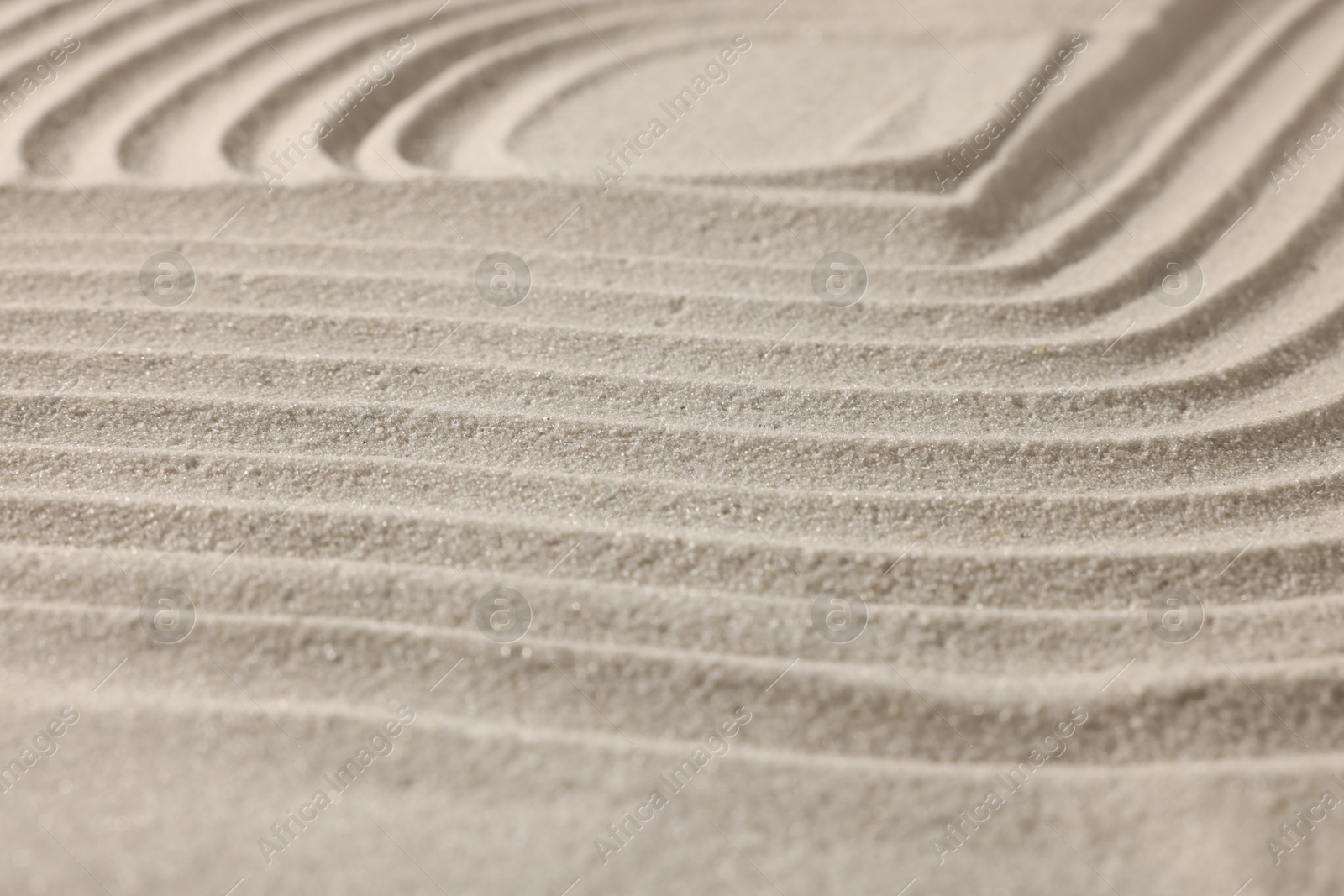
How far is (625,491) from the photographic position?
1.92 metres

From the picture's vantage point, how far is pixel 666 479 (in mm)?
1945

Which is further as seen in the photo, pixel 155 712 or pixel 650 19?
pixel 650 19

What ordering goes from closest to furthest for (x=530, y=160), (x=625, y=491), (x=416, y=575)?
(x=416, y=575), (x=625, y=491), (x=530, y=160)

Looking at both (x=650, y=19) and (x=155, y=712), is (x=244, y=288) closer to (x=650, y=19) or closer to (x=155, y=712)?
(x=155, y=712)

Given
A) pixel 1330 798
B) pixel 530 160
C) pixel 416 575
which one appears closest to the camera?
pixel 1330 798

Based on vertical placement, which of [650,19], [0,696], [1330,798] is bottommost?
[1330,798]

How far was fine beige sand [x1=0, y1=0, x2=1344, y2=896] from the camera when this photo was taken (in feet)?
4.96

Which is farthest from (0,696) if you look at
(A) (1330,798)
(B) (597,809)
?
(A) (1330,798)

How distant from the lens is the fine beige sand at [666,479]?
1513 millimetres

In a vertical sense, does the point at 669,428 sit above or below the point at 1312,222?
above

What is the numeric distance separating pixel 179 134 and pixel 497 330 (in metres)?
1.32

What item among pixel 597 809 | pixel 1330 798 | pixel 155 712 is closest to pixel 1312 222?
pixel 1330 798

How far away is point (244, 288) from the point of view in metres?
2.31

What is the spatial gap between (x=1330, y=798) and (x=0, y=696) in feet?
7.00
